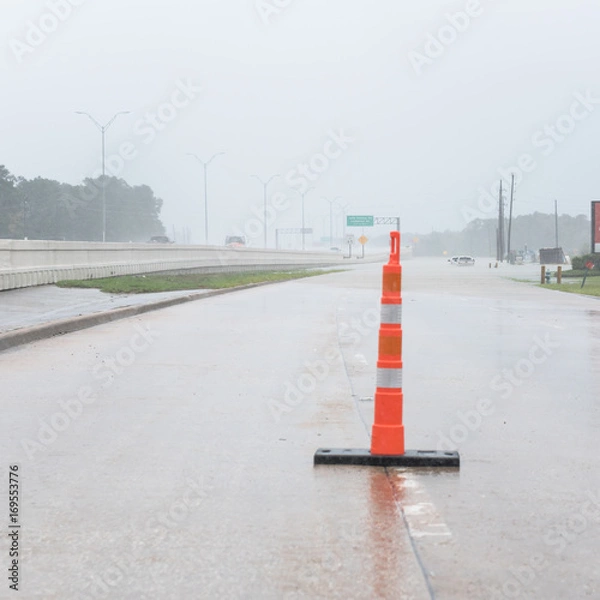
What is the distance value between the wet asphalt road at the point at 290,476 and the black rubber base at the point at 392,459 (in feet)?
0.38

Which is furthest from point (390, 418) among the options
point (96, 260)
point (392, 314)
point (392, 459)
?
point (96, 260)

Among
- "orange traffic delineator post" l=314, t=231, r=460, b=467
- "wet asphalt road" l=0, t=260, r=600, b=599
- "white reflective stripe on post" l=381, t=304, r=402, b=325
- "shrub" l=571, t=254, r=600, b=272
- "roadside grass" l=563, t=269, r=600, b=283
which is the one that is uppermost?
"white reflective stripe on post" l=381, t=304, r=402, b=325

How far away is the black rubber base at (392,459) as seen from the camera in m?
6.27

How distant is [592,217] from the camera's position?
4262 centimetres

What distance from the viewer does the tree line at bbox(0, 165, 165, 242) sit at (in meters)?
82.5

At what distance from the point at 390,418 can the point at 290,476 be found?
0.77 metres

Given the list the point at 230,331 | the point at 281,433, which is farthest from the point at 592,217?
the point at 281,433

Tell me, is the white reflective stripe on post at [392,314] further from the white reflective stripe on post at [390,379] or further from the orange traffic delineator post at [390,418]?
the white reflective stripe on post at [390,379]

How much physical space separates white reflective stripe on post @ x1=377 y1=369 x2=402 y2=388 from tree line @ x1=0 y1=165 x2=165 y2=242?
73191 millimetres

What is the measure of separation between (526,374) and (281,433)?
431cm

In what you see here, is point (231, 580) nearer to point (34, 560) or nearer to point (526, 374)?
point (34, 560)

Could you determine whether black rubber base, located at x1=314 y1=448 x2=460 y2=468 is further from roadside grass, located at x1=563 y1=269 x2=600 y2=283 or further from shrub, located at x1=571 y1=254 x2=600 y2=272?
shrub, located at x1=571 y1=254 x2=600 y2=272

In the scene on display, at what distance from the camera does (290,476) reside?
6.08 meters

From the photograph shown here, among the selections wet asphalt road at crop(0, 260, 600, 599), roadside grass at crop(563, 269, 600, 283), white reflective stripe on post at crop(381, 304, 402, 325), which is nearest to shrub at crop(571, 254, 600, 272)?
roadside grass at crop(563, 269, 600, 283)
